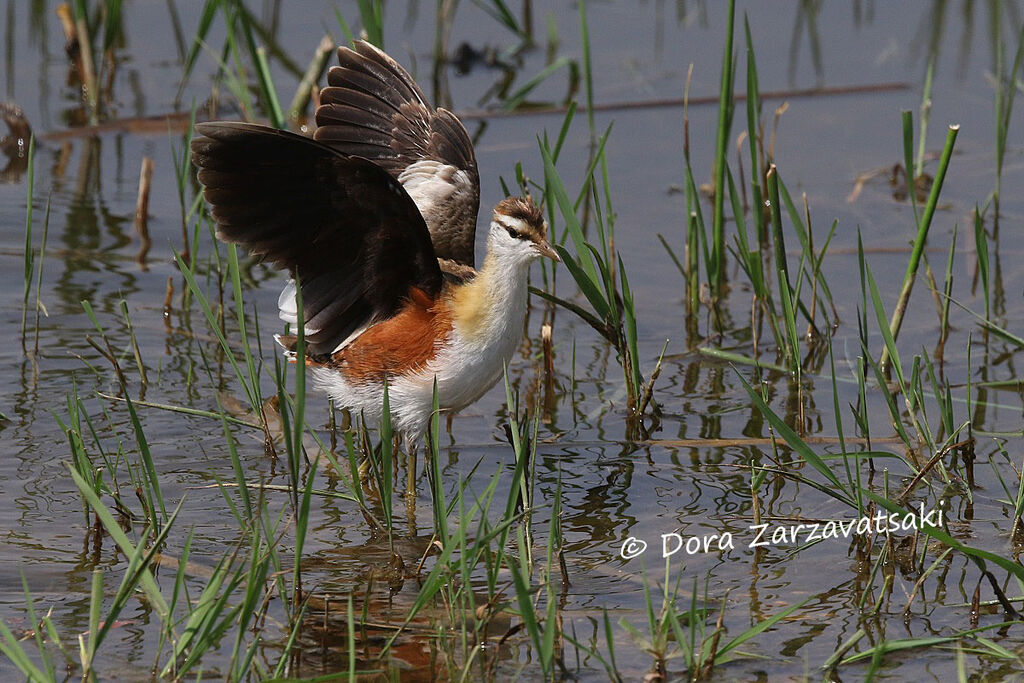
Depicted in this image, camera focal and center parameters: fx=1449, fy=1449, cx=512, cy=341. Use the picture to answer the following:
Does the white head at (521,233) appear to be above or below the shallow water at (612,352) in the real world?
above

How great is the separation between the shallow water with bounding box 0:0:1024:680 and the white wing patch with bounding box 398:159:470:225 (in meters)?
0.89

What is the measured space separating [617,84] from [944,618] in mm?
6257

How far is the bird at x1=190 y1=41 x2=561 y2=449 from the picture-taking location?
15.7 ft

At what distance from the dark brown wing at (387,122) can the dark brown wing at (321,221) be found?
2.49 feet

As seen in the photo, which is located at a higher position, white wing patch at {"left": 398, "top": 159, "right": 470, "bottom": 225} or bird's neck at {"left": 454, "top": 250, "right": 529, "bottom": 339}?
white wing patch at {"left": 398, "top": 159, "right": 470, "bottom": 225}

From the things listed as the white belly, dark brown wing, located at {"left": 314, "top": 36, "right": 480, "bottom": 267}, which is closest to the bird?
the white belly

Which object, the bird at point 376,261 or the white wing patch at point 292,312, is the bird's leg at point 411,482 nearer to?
the bird at point 376,261

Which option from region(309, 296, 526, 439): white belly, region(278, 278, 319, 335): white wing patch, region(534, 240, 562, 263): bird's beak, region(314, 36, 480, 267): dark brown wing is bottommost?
region(309, 296, 526, 439): white belly

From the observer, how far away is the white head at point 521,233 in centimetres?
516

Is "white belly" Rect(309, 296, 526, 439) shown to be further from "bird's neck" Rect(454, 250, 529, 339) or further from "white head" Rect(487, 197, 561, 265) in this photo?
"white head" Rect(487, 197, 561, 265)

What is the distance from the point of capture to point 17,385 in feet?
19.5

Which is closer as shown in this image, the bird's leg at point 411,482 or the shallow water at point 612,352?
the shallow water at point 612,352

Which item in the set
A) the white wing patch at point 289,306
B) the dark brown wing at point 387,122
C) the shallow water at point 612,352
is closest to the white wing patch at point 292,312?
the white wing patch at point 289,306

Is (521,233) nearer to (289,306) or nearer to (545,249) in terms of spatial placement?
(545,249)
